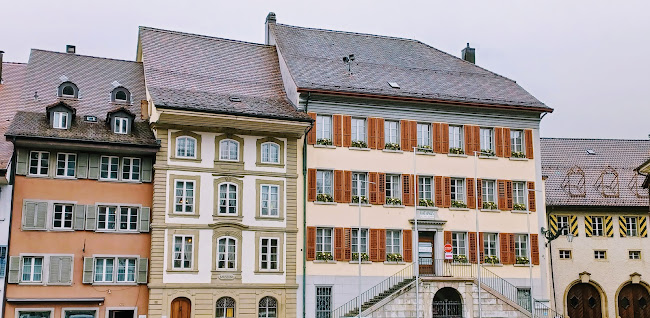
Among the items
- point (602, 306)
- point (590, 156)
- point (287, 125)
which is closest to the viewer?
point (287, 125)

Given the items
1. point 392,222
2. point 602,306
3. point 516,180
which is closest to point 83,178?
point 392,222

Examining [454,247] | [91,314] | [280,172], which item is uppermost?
[280,172]

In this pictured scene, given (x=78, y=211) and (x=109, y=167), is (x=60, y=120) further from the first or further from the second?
(x=78, y=211)

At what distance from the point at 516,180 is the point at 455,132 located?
12.6ft

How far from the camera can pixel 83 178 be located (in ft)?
119

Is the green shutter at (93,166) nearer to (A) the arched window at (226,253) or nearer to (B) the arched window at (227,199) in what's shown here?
(B) the arched window at (227,199)

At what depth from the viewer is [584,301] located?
4784cm

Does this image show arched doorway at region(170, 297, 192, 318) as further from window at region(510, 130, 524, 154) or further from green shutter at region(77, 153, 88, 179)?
window at region(510, 130, 524, 154)

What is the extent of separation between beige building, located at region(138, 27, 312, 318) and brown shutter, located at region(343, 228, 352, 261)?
2.48 metres

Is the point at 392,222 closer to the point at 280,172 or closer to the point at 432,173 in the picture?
the point at 432,173

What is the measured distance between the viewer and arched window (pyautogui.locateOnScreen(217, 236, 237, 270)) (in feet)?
123

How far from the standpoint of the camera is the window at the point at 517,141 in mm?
43750

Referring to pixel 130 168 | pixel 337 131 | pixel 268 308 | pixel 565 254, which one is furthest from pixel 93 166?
pixel 565 254

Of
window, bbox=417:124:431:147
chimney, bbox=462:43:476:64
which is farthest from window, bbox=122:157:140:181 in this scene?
chimney, bbox=462:43:476:64
